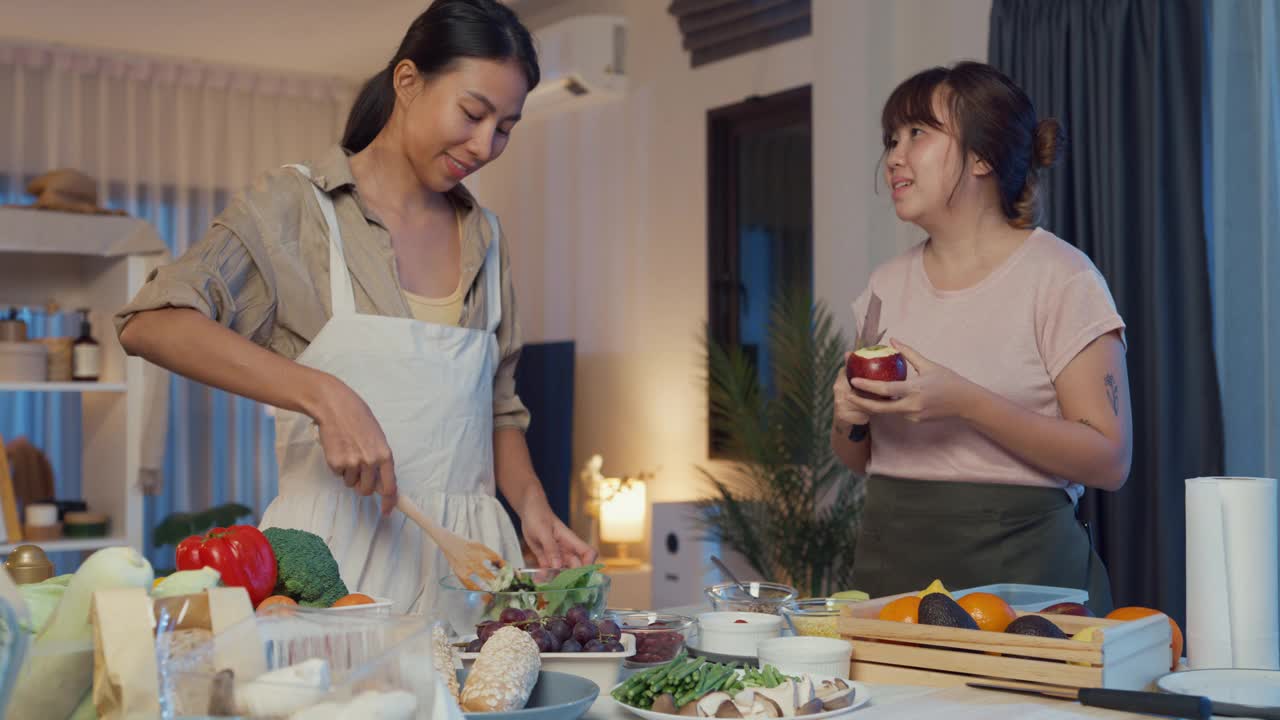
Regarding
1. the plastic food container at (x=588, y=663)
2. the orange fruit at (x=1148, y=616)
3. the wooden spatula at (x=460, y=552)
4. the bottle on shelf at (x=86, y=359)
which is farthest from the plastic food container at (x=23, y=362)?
the orange fruit at (x=1148, y=616)

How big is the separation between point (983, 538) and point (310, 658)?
132cm

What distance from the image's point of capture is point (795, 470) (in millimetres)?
4359

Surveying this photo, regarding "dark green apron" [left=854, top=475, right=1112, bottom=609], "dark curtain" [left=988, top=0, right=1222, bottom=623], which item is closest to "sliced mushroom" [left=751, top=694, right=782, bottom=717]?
"dark green apron" [left=854, top=475, right=1112, bottom=609]

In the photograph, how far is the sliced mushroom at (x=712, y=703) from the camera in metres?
1.14

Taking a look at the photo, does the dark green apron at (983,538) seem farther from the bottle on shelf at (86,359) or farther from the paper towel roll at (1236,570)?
the bottle on shelf at (86,359)

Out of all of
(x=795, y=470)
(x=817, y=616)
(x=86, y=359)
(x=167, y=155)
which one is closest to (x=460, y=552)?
(x=817, y=616)

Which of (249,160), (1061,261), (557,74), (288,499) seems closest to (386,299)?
(288,499)

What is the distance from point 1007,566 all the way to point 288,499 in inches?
43.5

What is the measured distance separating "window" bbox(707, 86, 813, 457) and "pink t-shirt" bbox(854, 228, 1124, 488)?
3.11m

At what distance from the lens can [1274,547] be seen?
1421 millimetres

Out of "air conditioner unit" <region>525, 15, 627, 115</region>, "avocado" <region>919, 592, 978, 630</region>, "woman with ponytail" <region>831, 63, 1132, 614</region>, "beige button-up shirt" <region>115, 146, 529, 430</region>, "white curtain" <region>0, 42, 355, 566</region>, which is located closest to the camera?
"avocado" <region>919, 592, 978, 630</region>

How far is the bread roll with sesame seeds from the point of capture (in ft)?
3.59

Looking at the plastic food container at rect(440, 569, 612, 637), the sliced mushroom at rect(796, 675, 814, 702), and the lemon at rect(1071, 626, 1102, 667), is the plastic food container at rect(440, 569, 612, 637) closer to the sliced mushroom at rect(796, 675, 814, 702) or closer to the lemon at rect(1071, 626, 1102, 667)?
the sliced mushroom at rect(796, 675, 814, 702)

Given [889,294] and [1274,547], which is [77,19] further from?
[1274,547]
